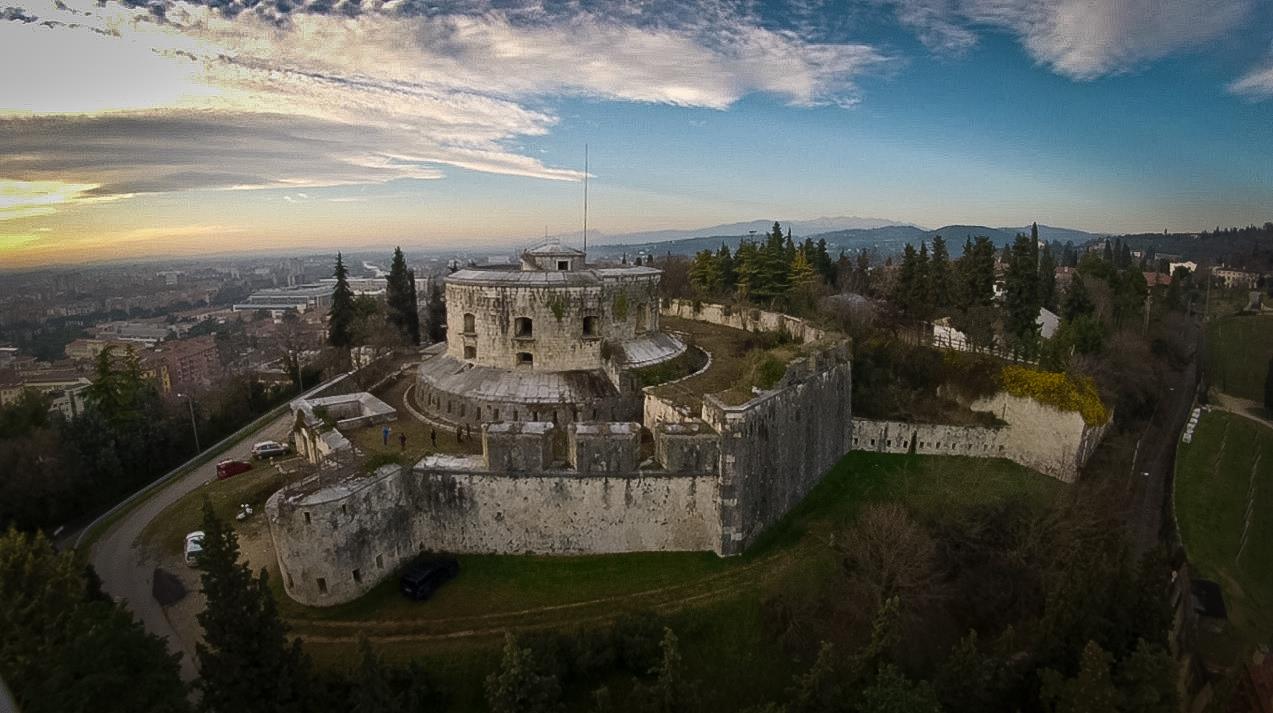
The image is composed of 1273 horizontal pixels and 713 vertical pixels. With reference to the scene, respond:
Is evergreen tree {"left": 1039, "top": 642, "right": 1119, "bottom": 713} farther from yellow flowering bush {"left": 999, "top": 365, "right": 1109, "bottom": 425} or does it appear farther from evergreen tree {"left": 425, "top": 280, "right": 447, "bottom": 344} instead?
evergreen tree {"left": 425, "top": 280, "right": 447, "bottom": 344}

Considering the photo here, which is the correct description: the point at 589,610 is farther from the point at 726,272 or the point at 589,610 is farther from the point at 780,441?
the point at 726,272

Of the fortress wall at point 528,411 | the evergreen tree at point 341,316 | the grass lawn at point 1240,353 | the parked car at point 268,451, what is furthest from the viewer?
the evergreen tree at point 341,316

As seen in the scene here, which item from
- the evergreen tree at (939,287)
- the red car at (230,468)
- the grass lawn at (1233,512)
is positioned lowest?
the grass lawn at (1233,512)

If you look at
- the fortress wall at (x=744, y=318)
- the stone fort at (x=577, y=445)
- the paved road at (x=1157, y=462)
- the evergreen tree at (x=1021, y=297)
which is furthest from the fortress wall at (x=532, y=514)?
the evergreen tree at (x=1021, y=297)

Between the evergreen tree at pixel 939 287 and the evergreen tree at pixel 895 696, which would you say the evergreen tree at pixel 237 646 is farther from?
the evergreen tree at pixel 939 287

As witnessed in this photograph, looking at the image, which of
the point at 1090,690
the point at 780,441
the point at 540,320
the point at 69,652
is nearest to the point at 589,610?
the point at 780,441

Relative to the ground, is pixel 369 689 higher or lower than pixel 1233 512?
higher

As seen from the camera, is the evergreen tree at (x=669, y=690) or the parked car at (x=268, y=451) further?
the parked car at (x=268, y=451)
